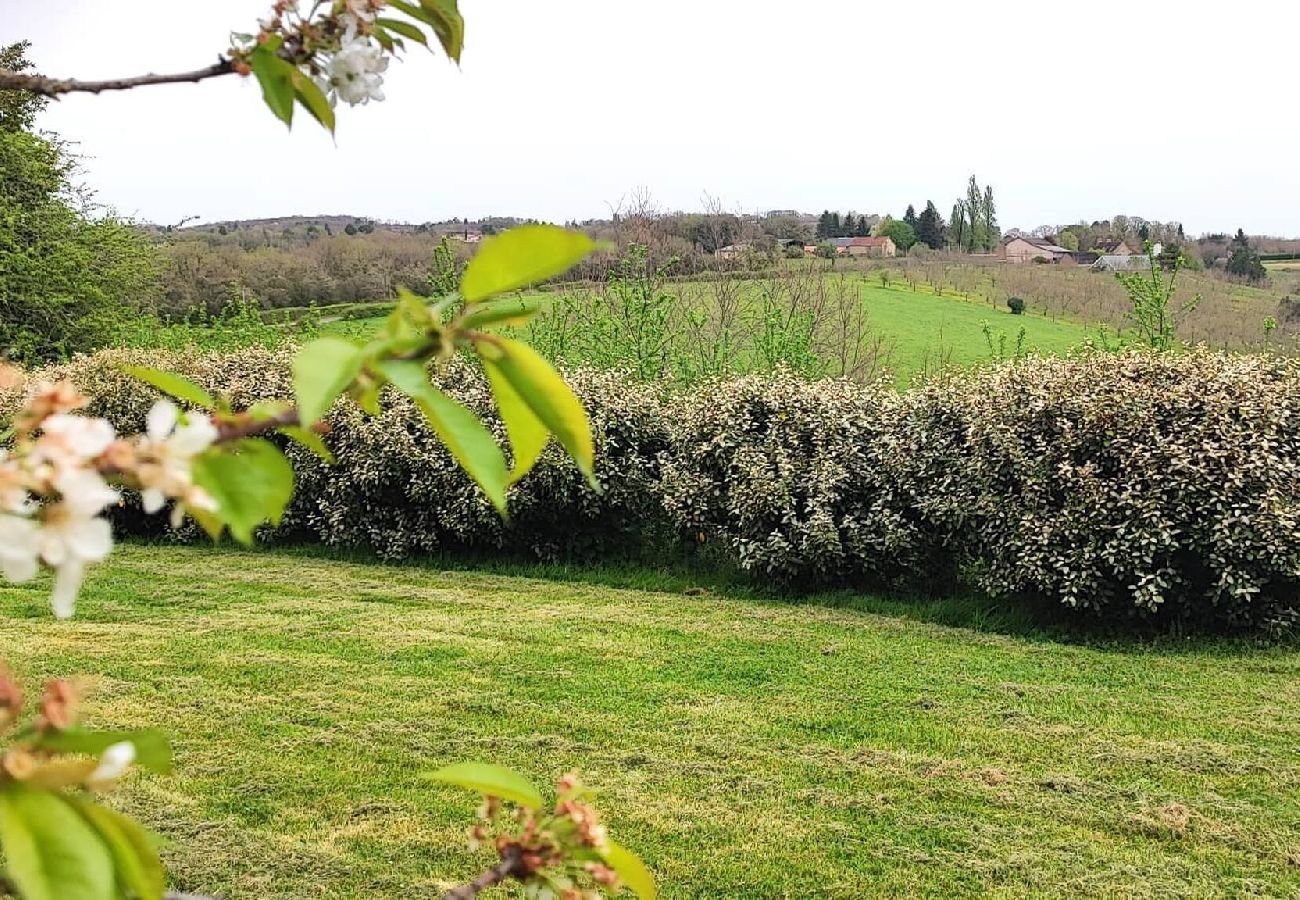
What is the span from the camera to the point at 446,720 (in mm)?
4520

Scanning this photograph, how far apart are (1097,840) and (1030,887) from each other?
0.44 m

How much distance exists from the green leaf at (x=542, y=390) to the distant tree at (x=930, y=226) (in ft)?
112

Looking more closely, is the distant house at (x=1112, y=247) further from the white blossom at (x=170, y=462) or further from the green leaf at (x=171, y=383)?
the white blossom at (x=170, y=462)

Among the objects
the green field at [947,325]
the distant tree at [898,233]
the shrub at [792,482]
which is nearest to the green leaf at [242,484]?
the shrub at [792,482]

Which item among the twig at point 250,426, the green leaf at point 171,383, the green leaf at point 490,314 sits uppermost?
the green leaf at point 490,314

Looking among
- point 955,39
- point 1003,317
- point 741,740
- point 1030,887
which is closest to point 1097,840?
point 1030,887

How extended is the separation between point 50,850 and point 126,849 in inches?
1.6

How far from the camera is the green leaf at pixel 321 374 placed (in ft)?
1.65

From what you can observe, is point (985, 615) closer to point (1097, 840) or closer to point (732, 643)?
point (732, 643)

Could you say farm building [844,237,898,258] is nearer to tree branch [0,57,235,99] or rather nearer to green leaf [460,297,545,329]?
tree branch [0,57,235,99]

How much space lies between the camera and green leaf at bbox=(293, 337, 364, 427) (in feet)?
1.65

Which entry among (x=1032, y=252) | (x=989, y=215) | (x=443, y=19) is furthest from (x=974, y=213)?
(x=443, y=19)

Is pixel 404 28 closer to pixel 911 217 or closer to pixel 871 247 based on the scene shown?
pixel 871 247

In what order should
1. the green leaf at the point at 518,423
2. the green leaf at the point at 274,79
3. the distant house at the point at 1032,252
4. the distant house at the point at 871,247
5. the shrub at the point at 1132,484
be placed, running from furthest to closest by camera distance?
the distant house at the point at 1032,252, the distant house at the point at 871,247, the shrub at the point at 1132,484, the green leaf at the point at 274,79, the green leaf at the point at 518,423
